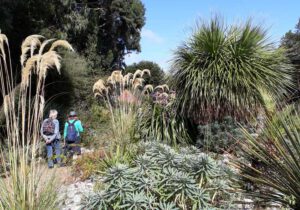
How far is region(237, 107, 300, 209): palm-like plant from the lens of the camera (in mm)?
3059

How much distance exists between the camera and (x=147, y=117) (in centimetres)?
880

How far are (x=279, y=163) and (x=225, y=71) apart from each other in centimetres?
574

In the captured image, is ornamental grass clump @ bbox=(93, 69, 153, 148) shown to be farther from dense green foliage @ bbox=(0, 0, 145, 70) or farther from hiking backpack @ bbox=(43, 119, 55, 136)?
dense green foliage @ bbox=(0, 0, 145, 70)

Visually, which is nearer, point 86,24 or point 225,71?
point 225,71

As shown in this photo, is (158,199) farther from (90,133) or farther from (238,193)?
(90,133)

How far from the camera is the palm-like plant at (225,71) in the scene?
28.4 ft

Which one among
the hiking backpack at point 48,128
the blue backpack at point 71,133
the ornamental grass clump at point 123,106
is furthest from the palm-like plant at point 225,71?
the hiking backpack at point 48,128

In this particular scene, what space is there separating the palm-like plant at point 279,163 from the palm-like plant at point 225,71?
5.15 metres

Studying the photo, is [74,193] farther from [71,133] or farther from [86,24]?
[86,24]

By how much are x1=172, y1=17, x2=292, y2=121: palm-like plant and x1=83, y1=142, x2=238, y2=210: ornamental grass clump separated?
501 cm

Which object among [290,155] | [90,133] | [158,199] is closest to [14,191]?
[158,199]

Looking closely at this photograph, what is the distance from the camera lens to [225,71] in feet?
28.6

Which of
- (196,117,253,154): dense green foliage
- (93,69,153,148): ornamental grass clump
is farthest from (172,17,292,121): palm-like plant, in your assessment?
(93,69,153,148): ornamental grass clump

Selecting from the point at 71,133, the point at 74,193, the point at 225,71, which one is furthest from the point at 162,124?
the point at 74,193
